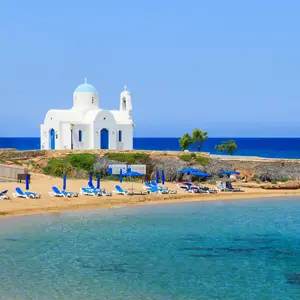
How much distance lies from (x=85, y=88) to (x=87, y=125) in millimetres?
4222

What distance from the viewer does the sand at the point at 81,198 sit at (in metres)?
30.8

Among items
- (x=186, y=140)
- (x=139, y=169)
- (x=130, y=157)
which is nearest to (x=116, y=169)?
(x=139, y=169)

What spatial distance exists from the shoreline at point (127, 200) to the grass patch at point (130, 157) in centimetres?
1025

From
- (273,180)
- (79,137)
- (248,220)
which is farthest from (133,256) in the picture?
(79,137)

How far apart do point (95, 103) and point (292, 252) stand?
3483 centimetres

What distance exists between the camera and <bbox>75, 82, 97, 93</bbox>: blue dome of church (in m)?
54.6

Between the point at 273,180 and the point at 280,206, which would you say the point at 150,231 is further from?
the point at 273,180

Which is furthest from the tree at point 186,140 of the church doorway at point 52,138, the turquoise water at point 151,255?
the turquoise water at point 151,255

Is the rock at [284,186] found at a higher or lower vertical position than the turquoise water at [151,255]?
higher

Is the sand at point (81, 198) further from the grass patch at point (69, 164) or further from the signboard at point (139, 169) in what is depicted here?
the grass patch at point (69, 164)

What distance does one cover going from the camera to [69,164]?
45500 mm

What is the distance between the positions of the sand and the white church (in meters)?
9.15

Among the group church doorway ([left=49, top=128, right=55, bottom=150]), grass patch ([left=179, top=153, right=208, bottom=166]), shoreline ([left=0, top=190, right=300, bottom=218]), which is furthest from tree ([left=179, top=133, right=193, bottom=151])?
shoreline ([left=0, top=190, right=300, bottom=218])

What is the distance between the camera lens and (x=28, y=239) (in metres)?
24.0
